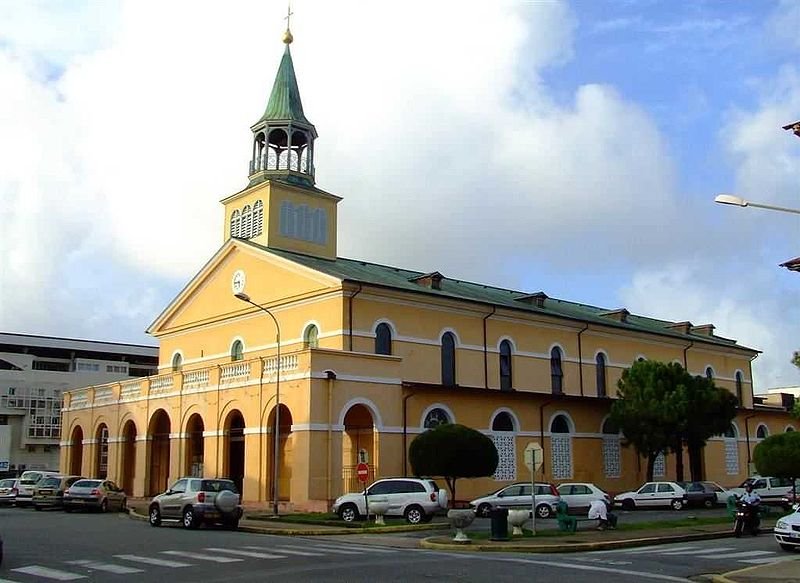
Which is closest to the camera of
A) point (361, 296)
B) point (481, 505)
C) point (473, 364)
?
point (481, 505)

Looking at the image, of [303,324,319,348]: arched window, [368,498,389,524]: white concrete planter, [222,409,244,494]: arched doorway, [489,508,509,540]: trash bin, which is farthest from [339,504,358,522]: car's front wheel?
[303,324,319,348]: arched window

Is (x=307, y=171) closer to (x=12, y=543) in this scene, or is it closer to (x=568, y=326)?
(x=568, y=326)

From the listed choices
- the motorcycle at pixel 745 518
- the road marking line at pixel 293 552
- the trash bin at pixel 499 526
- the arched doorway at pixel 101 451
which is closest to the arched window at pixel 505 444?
the motorcycle at pixel 745 518

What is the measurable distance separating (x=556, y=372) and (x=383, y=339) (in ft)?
39.9

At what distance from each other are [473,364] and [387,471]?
9250 millimetres

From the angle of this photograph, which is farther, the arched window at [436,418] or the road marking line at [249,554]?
the arched window at [436,418]

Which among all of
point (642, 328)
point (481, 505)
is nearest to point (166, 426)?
point (481, 505)

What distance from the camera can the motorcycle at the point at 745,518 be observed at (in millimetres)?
27203

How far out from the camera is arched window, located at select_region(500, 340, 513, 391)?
1778 inches

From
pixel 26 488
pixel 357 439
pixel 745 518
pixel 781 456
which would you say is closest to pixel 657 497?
pixel 781 456

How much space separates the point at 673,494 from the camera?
39.5m

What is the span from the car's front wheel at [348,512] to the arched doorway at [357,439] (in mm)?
5550

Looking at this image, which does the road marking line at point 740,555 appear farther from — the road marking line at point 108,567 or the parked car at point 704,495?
the parked car at point 704,495

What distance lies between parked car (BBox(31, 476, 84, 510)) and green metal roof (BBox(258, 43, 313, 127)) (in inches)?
796
